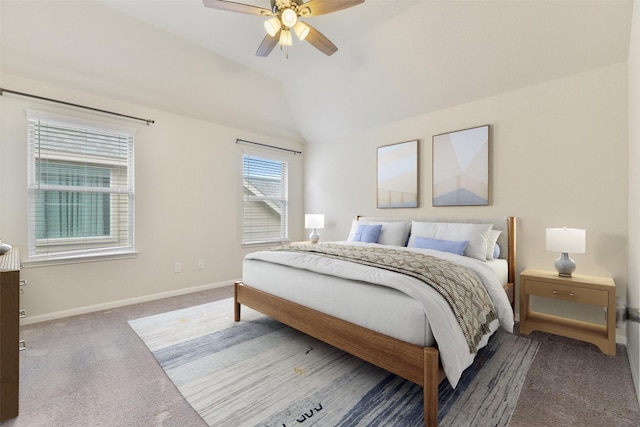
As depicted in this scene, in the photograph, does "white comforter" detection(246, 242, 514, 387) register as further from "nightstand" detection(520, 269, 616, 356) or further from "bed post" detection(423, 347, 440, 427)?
"nightstand" detection(520, 269, 616, 356)

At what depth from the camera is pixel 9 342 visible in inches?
57.6

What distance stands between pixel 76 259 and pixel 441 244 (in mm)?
3871

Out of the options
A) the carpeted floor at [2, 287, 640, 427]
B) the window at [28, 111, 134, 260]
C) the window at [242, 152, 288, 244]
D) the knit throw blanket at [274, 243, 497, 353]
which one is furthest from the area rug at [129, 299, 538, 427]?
the window at [242, 152, 288, 244]

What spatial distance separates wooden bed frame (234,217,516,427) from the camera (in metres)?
1.37

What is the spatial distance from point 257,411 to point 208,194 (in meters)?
3.11

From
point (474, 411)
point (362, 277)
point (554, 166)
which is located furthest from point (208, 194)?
point (554, 166)

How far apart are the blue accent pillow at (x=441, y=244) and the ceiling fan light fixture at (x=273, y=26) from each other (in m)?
2.50

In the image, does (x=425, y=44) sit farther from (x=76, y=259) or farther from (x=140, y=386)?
(x=76, y=259)

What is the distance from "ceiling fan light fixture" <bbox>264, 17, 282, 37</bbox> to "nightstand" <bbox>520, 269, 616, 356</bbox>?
3.08 meters

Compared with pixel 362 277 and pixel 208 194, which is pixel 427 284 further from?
pixel 208 194

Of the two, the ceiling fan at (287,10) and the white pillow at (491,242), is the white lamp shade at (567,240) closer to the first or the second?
the white pillow at (491,242)

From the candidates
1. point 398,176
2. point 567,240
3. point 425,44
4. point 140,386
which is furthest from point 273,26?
point 567,240

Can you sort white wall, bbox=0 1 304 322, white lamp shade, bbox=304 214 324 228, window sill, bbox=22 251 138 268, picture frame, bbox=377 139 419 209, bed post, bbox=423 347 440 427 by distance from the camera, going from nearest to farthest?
1. bed post, bbox=423 347 440 427
2. white wall, bbox=0 1 304 322
3. window sill, bbox=22 251 138 268
4. picture frame, bbox=377 139 419 209
5. white lamp shade, bbox=304 214 324 228

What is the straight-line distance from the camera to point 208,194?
4020mm
